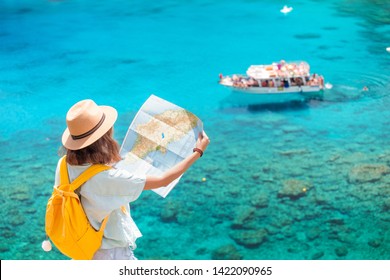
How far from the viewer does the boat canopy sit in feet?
35.7

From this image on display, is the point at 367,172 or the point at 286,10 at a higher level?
the point at 286,10

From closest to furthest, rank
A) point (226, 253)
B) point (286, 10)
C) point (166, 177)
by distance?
point (166, 177) < point (226, 253) < point (286, 10)

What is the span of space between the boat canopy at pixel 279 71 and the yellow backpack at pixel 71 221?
29.5ft

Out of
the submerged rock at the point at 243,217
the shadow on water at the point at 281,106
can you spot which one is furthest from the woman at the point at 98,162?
the shadow on water at the point at 281,106

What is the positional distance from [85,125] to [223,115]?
8.33 meters

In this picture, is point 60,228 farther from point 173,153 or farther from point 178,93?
point 178,93

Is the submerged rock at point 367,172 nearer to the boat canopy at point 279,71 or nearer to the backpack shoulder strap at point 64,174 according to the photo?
the boat canopy at point 279,71

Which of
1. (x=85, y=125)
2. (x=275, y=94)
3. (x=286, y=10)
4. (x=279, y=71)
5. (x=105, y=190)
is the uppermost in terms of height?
(x=85, y=125)

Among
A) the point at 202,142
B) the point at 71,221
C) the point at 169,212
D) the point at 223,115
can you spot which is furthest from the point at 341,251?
the point at 71,221

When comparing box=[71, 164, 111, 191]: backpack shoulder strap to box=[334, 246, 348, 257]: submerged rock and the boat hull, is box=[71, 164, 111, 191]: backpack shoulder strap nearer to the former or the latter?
box=[334, 246, 348, 257]: submerged rock

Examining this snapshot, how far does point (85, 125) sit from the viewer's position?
2.14m

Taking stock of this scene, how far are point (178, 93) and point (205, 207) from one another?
459cm

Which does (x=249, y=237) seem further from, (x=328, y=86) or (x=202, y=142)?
(x=328, y=86)

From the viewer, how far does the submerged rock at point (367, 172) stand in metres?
7.79
